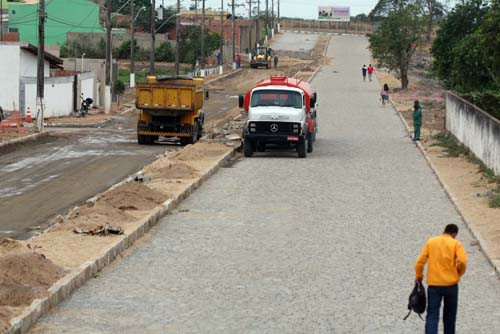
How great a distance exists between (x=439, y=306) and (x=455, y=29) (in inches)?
1923

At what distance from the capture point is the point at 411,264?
1839 cm

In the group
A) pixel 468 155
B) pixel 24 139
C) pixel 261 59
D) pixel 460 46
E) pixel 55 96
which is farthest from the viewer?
pixel 261 59

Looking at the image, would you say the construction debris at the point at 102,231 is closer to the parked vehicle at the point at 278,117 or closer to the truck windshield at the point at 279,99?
the parked vehicle at the point at 278,117

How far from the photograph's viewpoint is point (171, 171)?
30656 mm

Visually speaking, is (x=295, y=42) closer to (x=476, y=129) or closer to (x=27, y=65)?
(x=27, y=65)

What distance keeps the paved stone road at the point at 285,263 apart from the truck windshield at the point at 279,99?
15.1 ft

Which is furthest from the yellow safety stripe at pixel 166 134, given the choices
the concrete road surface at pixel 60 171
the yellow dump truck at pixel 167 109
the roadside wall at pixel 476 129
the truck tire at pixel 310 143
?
the roadside wall at pixel 476 129

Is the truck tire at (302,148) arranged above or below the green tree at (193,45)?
below

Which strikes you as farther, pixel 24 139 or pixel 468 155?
pixel 24 139

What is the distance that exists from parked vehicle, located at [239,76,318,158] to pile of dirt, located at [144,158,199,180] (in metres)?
4.75

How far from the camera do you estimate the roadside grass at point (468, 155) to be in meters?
25.7

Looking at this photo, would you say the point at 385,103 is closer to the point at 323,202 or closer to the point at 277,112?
the point at 277,112

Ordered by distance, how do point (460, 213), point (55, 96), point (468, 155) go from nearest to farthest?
1. point (460, 213)
2. point (468, 155)
3. point (55, 96)

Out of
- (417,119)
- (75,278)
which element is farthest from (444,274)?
(417,119)
